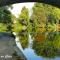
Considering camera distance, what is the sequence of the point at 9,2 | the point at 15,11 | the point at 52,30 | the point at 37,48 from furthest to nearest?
the point at 15,11, the point at 52,30, the point at 37,48, the point at 9,2

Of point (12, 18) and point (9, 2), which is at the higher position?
point (9, 2)

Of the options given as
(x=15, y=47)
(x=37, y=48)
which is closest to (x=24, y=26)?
(x=37, y=48)

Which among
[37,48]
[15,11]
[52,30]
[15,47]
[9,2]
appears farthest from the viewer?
[15,11]

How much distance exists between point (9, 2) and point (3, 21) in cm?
1109

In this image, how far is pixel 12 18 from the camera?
19297 mm

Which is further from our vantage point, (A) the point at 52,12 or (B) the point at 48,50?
(A) the point at 52,12

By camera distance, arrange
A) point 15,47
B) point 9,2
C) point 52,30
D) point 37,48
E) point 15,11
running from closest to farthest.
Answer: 1. point 15,47
2. point 9,2
3. point 37,48
4. point 52,30
5. point 15,11

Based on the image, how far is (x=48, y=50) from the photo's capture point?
26.9 feet

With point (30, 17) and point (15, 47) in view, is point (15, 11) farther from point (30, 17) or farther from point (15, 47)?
point (15, 47)

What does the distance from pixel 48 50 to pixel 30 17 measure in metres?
11.5

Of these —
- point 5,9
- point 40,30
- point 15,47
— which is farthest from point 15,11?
point 15,47

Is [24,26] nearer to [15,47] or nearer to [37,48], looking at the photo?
[37,48]

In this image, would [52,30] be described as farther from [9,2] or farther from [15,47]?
[15,47]

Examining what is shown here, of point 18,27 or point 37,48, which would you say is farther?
point 18,27
